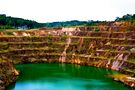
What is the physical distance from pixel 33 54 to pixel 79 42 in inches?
498

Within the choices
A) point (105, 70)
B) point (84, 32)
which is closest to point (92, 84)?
point (105, 70)

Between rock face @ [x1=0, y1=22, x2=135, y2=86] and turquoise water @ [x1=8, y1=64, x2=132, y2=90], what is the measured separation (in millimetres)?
3612

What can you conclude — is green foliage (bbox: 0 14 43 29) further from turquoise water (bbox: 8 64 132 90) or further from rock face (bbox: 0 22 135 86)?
turquoise water (bbox: 8 64 132 90)

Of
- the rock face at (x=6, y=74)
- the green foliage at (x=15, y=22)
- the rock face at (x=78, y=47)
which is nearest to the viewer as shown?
the rock face at (x=6, y=74)

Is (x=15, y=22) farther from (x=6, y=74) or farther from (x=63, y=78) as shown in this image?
(x=6, y=74)

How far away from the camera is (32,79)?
64.2m

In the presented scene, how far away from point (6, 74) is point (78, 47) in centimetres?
3258

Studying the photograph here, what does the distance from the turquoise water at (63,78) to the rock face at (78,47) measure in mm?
3612

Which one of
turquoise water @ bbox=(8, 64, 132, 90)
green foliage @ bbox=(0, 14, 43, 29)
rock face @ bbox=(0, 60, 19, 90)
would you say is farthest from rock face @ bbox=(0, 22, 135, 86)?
green foliage @ bbox=(0, 14, 43, 29)

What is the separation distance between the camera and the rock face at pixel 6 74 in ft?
181

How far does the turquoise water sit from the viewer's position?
57469mm

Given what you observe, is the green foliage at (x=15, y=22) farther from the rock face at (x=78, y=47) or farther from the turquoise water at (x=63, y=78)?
the turquoise water at (x=63, y=78)

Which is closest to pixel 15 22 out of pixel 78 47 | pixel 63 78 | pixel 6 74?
pixel 78 47

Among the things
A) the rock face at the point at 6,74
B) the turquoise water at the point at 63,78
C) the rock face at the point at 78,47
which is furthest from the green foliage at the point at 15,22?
the rock face at the point at 6,74
